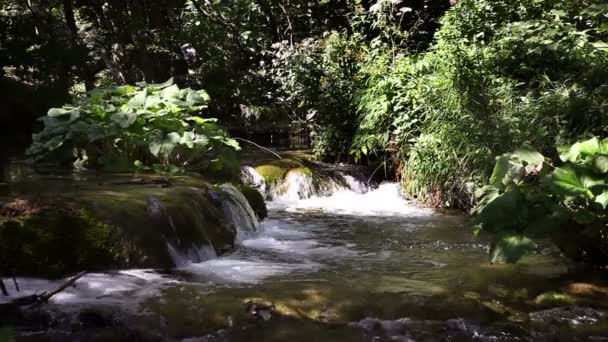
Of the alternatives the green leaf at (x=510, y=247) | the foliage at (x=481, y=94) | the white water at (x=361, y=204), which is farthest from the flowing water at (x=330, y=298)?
the white water at (x=361, y=204)

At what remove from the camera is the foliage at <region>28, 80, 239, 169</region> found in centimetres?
749

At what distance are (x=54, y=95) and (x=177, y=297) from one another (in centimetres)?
1093

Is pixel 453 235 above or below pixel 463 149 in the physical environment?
below

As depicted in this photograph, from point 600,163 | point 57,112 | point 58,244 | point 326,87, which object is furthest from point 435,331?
point 326,87

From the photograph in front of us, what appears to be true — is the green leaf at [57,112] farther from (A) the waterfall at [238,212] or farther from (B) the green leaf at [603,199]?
(B) the green leaf at [603,199]

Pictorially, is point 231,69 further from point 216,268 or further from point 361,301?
point 361,301

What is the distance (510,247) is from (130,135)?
15.3 feet

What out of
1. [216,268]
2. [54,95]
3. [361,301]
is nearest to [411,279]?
[361,301]

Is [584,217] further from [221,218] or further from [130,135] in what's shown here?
[130,135]

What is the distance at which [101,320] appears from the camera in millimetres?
3775

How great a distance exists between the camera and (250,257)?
586cm

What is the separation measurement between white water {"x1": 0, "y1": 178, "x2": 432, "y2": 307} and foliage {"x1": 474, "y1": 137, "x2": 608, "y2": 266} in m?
1.60

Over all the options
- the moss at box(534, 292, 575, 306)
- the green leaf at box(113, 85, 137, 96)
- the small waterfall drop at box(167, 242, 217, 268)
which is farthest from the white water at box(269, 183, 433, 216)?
the moss at box(534, 292, 575, 306)

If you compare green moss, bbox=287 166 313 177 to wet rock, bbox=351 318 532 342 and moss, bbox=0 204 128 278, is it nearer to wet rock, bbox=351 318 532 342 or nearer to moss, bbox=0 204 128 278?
moss, bbox=0 204 128 278
